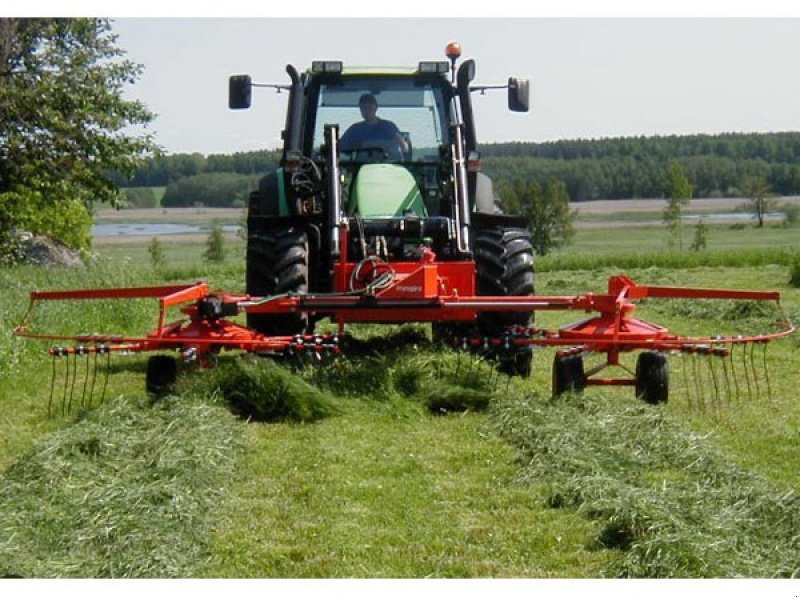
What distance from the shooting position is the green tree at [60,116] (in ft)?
64.4

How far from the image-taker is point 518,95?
10367 mm

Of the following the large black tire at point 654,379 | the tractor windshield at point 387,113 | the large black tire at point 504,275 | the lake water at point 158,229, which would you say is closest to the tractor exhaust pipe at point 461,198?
the large black tire at point 504,275

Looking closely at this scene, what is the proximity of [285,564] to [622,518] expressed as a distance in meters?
1.34

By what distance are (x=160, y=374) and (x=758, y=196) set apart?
48.6 metres

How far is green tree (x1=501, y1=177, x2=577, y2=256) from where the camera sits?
48500 millimetres

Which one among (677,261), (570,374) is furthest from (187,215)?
(570,374)

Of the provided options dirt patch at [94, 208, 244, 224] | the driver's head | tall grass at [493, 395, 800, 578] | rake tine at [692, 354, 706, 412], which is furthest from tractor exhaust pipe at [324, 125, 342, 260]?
dirt patch at [94, 208, 244, 224]

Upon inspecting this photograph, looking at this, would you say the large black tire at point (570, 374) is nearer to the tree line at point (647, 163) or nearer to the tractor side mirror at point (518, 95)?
the tractor side mirror at point (518, 95)

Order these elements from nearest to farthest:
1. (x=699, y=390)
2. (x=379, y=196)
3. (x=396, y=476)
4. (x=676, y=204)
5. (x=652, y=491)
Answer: (x=652, y=491), (x=396, y=476), (x=699, y=390), (x=379, y=196), (x=676, y=204)

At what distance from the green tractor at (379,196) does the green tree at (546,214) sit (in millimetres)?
37329

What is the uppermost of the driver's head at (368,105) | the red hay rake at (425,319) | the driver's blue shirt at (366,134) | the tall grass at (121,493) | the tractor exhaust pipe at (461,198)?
the driver's head at (368,105)

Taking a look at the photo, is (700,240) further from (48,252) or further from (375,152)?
(375,152)

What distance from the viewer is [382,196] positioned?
31.8 feet

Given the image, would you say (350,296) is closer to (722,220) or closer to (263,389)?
(263,389)
